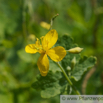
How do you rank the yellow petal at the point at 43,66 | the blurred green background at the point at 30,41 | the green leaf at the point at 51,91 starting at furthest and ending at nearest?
the blurred green background at the point at 30,41
the green leaf at the point at 51,91
the yellow petal at the point at 43,66

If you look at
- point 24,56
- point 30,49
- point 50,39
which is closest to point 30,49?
point 30,49

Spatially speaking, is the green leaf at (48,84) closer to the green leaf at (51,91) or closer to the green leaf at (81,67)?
the green leaf at (51,91)

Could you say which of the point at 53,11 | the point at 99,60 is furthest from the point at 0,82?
the point at 53,11

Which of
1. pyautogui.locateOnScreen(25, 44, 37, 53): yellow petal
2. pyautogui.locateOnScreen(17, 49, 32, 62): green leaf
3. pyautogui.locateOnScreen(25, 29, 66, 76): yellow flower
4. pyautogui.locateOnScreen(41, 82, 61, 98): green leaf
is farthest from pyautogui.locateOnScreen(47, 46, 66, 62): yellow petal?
pyautogui.locateOnScreen(17, 49, 32, 62): green leaf

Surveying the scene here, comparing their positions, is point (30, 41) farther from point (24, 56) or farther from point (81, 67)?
point (81, 67)

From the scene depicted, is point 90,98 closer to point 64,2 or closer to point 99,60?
point 99,60

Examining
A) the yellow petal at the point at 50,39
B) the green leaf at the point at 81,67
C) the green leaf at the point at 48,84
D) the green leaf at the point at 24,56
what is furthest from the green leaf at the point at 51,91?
the green leaf at the point at 24,56
